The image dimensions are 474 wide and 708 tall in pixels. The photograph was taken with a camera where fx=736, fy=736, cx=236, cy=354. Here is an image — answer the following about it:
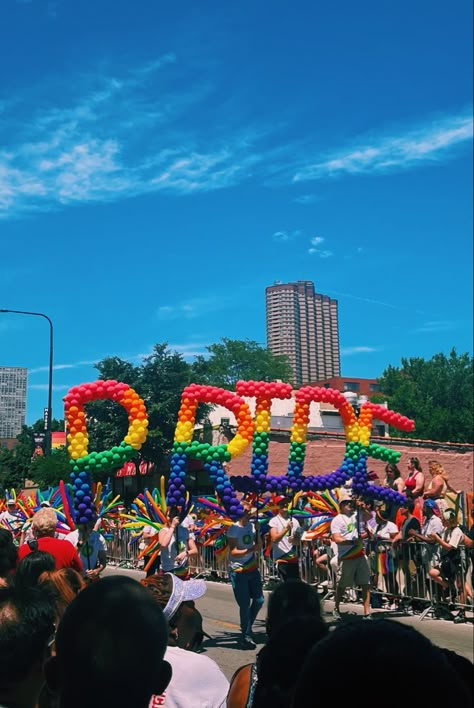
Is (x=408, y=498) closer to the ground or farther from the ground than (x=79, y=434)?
closer to the ground

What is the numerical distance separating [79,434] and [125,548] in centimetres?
1255

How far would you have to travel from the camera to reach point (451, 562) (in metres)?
11.7

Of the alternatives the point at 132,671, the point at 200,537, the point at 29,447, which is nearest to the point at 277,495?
the point at 200,537

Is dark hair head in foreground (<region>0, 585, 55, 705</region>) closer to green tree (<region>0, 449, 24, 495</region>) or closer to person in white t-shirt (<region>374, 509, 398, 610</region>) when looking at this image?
person in white t-shirt (<region>374, 509, 398, 610</region>)

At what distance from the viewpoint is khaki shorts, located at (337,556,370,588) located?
11664 mm

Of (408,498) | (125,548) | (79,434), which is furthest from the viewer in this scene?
(125,548)

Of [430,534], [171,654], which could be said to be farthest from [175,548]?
[171,654]

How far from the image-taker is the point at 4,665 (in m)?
2.69

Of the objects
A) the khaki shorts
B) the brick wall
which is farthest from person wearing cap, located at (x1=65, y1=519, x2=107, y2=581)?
the brick wall

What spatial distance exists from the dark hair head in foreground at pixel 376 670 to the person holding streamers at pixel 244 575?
28.8 ft

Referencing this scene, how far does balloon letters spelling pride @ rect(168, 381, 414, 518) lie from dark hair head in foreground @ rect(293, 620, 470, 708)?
9292 millimetres

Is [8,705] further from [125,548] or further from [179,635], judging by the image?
[125,548]

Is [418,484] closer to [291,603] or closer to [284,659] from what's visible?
[291,603]

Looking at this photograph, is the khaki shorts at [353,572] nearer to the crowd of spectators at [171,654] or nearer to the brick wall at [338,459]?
the crowd of spectators at [171,654]
